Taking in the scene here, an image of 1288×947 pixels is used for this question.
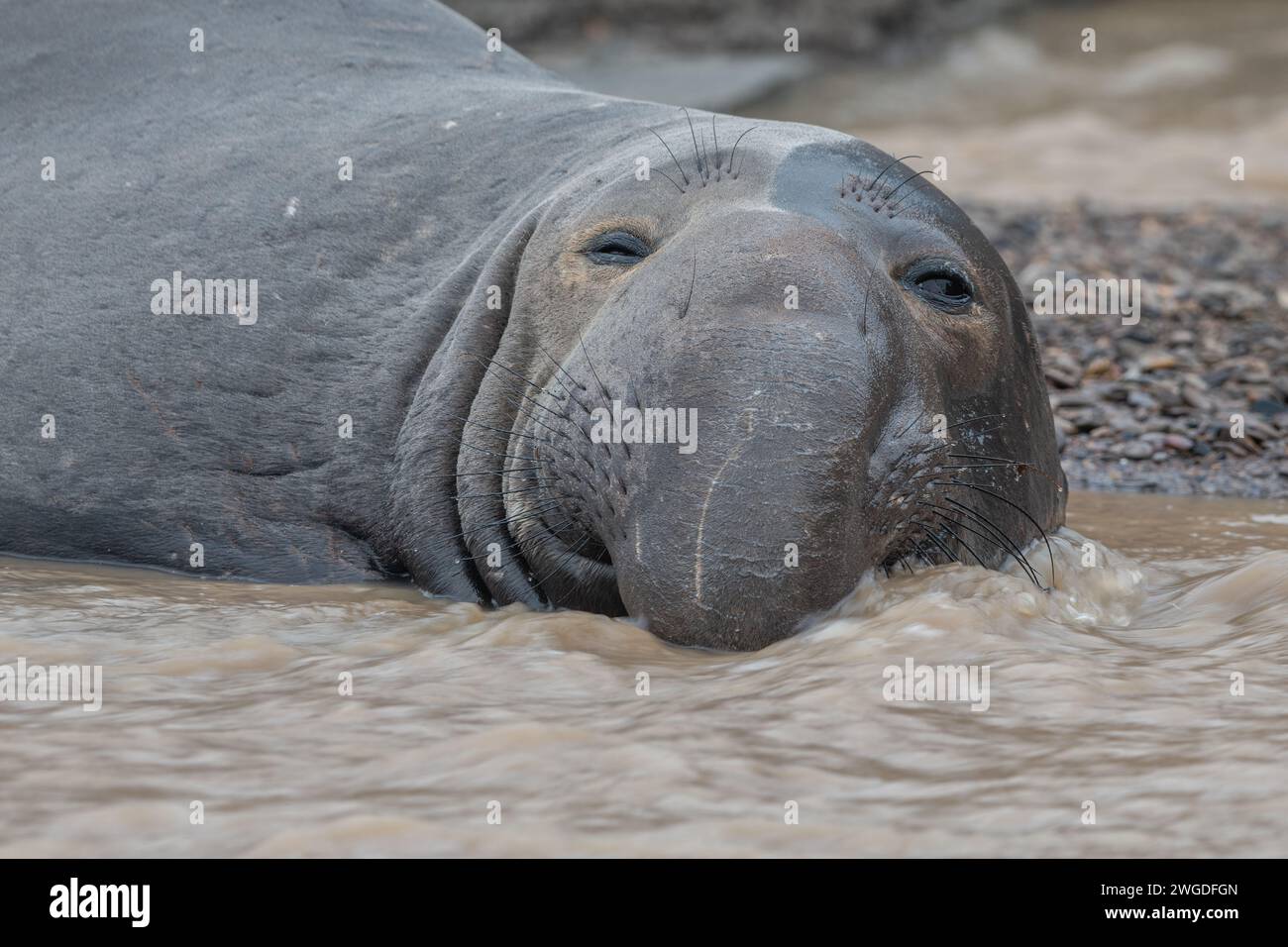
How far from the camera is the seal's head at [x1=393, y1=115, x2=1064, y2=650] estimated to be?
141 inches

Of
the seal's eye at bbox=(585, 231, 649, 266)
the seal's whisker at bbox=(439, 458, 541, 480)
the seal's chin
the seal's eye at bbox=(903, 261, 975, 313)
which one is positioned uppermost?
the seal's eye at bbox=(585, 231, 649, 266)

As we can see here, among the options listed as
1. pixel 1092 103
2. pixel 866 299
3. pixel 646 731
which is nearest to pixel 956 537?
pixel 866 299

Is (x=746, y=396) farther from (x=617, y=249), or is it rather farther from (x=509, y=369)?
(x=509, y=369)

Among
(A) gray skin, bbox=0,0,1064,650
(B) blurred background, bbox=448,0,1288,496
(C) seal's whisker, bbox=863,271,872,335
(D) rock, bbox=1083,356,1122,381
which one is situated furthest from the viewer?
(B) blurred background, bbox=448,0,1288,496

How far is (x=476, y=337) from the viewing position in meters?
4.62

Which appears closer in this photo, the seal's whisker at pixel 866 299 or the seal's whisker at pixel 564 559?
the seal's whisker at pixel 866 299

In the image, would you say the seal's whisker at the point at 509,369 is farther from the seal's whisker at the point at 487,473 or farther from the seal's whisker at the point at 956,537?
the seal's whisker at the point at 956,537

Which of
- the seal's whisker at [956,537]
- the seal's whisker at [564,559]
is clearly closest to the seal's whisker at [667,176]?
the seal's whisker at [564,559]

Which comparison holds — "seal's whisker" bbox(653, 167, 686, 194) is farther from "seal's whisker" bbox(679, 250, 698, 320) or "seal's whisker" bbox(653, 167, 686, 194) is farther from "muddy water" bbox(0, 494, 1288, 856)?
"muddy water" bbox(0, 494, 1288, 856)

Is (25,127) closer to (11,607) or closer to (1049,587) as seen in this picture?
(11,607)

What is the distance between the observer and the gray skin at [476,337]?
3.68m

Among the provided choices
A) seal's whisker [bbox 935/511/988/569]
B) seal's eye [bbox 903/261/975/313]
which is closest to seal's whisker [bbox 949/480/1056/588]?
seal's whisker [bbox 935/511/988/569]

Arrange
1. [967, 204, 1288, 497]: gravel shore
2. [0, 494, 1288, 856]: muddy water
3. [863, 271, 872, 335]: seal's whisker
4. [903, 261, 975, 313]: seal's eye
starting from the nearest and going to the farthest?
[0, 494, 1288, 856]: muddy water < [863, 271, 872, 335]: seal's whisker < [903, 261, 975, 313]: seal's eye < [967, 204, 1288, 497]: gravel shore

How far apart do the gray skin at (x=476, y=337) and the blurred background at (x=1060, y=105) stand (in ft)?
12.6
